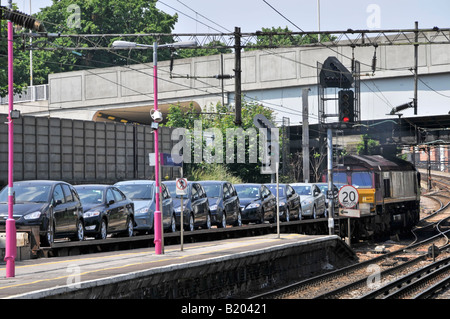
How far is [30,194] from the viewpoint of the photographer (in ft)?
66.8

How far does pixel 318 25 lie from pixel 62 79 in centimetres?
2196

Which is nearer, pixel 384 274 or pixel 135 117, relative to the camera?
pixel 384 274

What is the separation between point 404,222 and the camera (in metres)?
48.8

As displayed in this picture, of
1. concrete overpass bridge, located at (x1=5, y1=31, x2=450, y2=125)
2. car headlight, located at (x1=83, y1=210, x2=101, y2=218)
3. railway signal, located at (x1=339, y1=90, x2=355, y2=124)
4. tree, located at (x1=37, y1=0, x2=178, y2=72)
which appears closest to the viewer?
car headlight, located at (x1=83, y1=210, x2=101, y2=218)

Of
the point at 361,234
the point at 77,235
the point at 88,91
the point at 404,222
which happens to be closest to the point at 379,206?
the point at 361,234

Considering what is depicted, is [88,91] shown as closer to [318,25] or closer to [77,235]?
[318,25]

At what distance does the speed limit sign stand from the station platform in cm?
322

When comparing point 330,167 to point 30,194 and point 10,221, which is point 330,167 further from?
point 10,221

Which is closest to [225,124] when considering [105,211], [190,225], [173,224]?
[190,225]

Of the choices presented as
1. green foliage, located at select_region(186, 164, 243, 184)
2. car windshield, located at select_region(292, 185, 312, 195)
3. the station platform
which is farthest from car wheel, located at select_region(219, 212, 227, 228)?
green foliage, located at select_region(186, 164, 243, 184)

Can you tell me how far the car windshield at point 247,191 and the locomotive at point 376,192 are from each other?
8408mm

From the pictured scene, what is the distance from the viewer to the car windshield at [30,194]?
20141mm

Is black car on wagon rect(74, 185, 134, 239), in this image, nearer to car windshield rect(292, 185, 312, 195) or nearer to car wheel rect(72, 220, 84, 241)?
car wheel rect(72, 220, 84, 241)

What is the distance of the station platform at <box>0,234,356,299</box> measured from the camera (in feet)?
47.1
